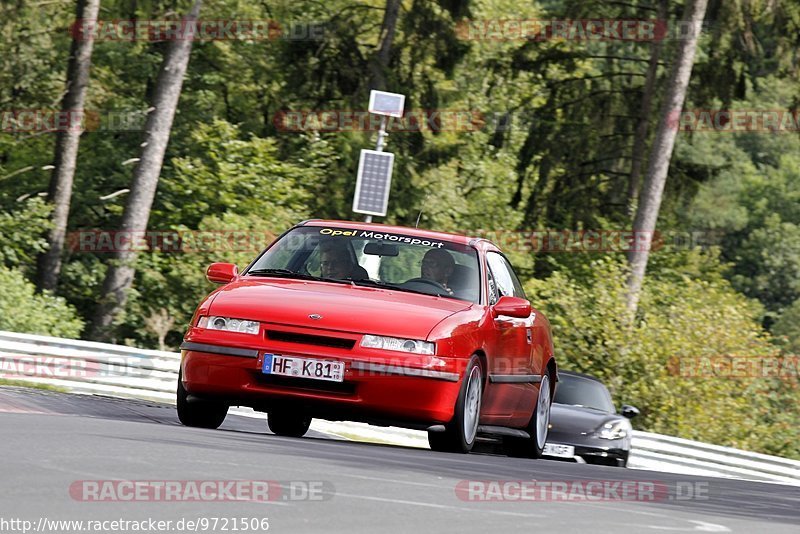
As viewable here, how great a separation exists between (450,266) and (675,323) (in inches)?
674

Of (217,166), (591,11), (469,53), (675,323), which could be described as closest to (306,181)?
(217,166)

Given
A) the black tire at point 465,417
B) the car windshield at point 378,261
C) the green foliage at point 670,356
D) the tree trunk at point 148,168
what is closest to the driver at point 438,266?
the car windshield at point 378,261

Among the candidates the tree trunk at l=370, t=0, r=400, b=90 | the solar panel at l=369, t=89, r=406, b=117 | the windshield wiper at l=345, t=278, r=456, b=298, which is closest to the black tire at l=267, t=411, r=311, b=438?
the windshield wiper at l=345, t=278, r=456, b=298

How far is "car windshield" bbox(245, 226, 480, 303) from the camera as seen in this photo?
1202 cm

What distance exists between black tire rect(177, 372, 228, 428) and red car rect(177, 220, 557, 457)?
0.01m

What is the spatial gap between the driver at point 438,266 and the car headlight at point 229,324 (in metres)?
1.81

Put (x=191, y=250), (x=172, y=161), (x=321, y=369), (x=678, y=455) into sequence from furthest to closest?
(x=172, y=161), (x=191, y=250), (x=678, y=455), (x=321, y=369)

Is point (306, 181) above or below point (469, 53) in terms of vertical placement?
below

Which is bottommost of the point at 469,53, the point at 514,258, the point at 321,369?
the point at 514,258

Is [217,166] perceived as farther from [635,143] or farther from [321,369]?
[321,369]

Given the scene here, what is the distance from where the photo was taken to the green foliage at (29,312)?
87.8ft

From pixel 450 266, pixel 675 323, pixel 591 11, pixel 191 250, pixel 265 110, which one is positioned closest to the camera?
pixel 450 266

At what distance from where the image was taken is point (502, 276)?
13273 millimetres

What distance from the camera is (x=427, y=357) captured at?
1083cm
